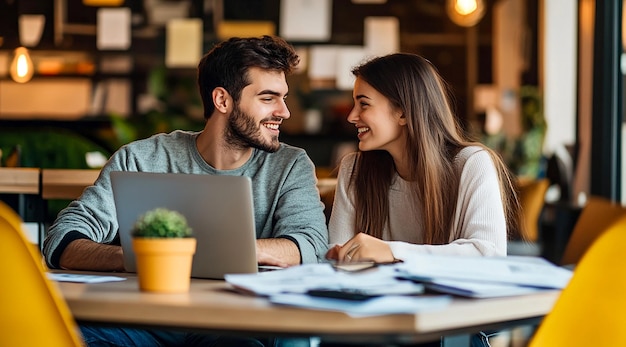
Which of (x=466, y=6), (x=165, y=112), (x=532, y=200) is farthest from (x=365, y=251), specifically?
(x=165, y=112)

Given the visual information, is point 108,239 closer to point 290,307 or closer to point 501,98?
point 290,307

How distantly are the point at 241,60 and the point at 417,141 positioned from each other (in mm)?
523

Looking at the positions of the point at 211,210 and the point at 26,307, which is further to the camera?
the point at 211,210

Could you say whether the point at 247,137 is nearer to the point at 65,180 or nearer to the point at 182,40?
the point at 65,180

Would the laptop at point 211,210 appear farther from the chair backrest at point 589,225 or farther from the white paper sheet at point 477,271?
the chair backrest at point 589,225

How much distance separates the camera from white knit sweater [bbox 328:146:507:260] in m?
2.22

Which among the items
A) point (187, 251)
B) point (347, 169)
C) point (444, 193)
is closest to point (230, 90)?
Answer: point (347, 169)

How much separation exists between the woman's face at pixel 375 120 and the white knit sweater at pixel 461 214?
4.9 inches

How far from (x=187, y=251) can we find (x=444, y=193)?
1134 millimetres

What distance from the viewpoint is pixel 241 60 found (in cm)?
266

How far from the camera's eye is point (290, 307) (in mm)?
1319

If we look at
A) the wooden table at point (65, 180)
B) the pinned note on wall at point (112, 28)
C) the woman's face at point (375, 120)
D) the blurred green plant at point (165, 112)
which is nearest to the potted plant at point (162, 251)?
the woman's face at point (375, 120)

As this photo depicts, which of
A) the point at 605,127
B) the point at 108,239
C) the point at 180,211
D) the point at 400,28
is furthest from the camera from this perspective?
the point at 400,28

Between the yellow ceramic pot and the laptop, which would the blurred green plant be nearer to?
the laptop
